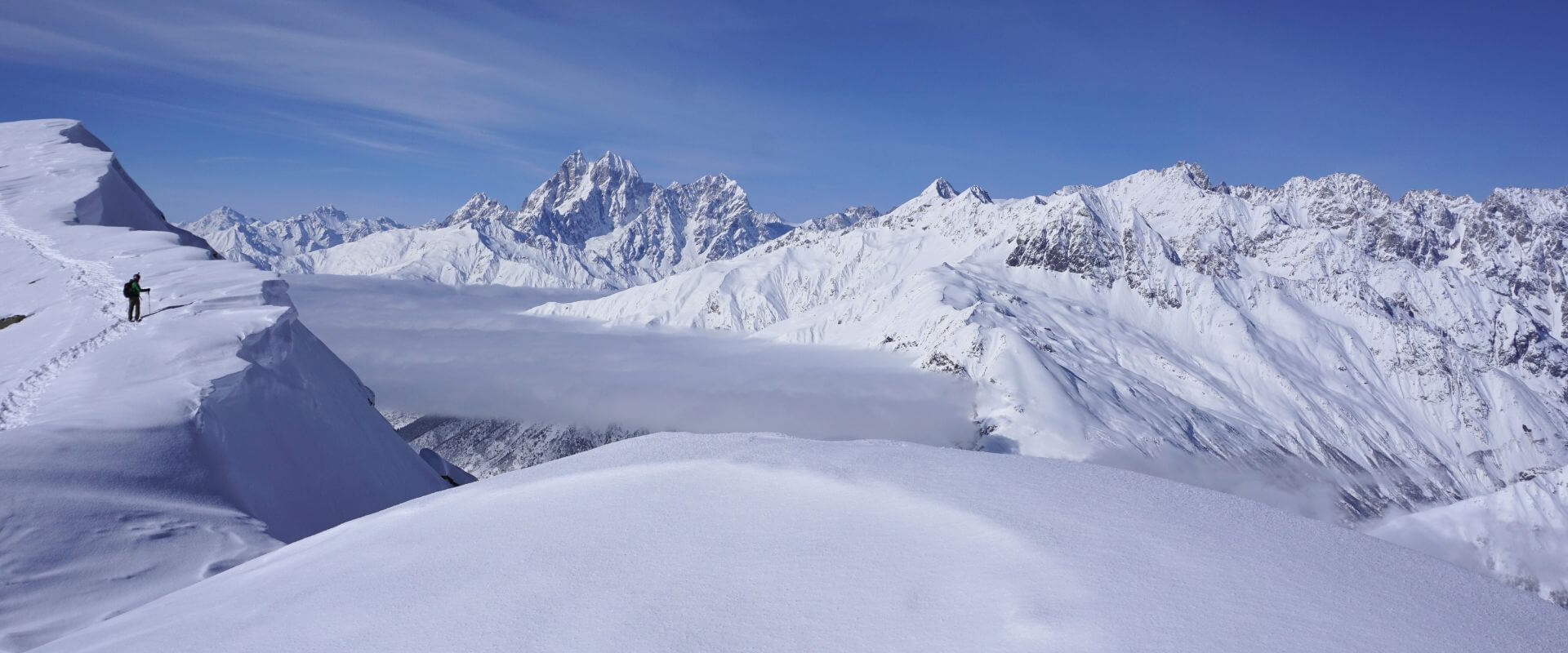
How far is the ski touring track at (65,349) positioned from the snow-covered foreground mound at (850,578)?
11333 mm

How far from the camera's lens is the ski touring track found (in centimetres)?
2010

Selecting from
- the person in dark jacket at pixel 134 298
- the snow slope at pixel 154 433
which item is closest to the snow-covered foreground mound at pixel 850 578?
the snow slope at pixel 154 433

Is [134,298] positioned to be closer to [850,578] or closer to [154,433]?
[154,433]

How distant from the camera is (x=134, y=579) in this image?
15141 mm

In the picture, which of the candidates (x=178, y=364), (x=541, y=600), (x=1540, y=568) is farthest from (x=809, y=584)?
(x=1540, y=568)

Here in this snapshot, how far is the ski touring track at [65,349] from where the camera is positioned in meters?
20.1

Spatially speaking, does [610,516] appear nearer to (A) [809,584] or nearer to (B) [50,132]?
(A) [809,584]

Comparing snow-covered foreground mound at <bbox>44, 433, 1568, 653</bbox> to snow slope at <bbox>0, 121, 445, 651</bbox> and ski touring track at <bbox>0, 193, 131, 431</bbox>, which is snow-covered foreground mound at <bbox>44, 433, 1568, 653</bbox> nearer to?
snow slope at <bbox>0, 121, 445, 651</bbox>

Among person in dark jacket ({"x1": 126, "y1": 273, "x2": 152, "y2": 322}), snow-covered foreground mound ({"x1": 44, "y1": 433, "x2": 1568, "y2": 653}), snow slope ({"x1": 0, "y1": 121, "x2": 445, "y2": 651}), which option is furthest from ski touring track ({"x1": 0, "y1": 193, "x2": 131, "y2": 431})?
snow-covered foreground mound ({"x1": 44, "y1": 433, "x2": 1568, "y2": 653})

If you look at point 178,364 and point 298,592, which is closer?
point 298,592

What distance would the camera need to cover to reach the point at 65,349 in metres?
25.2

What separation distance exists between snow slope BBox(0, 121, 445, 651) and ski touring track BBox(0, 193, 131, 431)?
0.08 metres

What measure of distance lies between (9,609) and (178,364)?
39.5 feet

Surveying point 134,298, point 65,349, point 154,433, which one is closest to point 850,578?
point 154,433
